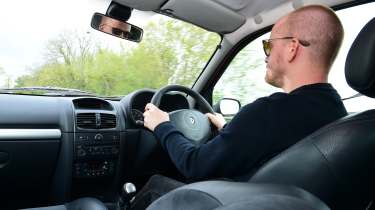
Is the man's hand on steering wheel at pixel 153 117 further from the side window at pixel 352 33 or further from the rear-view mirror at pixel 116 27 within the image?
the side window at pixel 352 33

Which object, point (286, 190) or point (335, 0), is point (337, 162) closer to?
point (286, 190)

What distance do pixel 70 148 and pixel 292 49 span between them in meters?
1.72

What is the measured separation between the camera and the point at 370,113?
1839 millimetres

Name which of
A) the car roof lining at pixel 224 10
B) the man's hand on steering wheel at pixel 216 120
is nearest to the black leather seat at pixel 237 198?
the man's hand on steering wheel at pixel 216 120

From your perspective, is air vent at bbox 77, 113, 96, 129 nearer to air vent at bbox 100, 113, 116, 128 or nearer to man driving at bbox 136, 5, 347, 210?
air vent at bbox 100, 113, 116, 128

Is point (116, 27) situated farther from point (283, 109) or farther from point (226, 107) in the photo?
point (283, 109)

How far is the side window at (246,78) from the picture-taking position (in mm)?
4215

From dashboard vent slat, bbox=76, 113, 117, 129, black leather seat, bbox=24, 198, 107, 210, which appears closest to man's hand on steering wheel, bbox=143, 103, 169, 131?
dashboard vent slat, bbox=76, 113, 117, 129

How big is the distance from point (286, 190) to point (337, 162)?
1.35 ft

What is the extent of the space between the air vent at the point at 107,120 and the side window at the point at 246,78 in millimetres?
1383

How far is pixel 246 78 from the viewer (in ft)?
14.4

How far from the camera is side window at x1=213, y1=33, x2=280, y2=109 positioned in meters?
4.21

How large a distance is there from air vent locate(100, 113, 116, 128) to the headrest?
1.81 metres

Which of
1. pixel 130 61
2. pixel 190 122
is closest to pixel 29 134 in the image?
pixel 190 122
